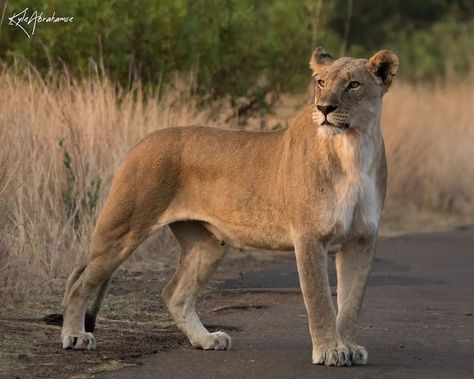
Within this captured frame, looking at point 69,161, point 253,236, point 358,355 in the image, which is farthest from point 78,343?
point 69,161

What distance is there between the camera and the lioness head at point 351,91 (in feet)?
24.8

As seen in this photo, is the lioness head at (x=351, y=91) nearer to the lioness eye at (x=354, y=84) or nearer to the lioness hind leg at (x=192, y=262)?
the lioness eye at (x=354, y=84)

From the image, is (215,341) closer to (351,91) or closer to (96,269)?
(96,269)

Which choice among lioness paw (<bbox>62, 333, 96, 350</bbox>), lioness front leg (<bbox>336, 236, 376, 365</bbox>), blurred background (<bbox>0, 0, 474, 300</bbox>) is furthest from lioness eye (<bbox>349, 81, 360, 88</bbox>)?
blurred background (<bbox>0, 0, 474, 300</bbox>)

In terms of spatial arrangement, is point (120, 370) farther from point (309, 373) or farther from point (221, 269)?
point (221, 269)

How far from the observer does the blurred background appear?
11.2 meters

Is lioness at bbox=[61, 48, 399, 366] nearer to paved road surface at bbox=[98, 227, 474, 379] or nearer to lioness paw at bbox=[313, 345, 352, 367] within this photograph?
lioness paw at bbox=[313, 345, 352, 367]

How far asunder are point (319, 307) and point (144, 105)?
7695 millimetres

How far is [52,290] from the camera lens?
33.7 feet

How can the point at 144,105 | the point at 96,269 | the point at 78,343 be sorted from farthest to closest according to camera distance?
the point at 144,105 < the point at 96,269 < the point at 78,343

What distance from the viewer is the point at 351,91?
7.75m

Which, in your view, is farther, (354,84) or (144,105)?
(144,105)

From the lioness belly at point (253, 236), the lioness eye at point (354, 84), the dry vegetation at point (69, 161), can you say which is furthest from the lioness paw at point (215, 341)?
the dry vegetation at point (69, 161)

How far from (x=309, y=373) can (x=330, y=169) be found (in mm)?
1186
